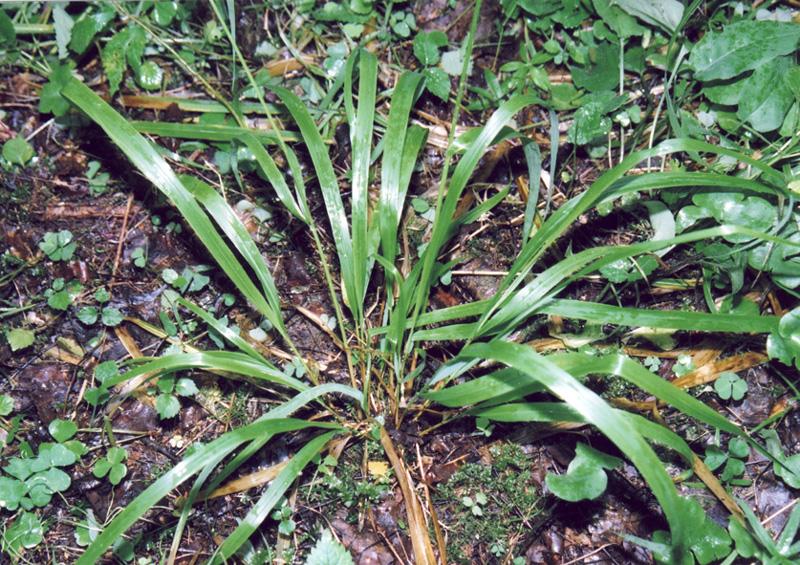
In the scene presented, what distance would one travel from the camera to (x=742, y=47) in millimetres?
1854

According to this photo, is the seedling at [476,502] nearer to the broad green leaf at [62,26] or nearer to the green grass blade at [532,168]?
the green grass blade at [532,168]

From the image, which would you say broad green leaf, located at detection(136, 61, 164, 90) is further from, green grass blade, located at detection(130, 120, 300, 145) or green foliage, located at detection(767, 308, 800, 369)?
green foliage, located at detection(767, 308, 800, 369)

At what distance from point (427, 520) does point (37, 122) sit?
1807 millimetres

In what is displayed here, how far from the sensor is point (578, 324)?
1.80 m

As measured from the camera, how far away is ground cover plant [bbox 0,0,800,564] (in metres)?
1.58

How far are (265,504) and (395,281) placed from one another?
2.22 feet

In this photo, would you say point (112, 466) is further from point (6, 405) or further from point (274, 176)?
point (274, 176)

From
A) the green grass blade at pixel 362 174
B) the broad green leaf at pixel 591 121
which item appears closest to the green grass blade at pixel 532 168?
the broad green leaf at pixel 591 121

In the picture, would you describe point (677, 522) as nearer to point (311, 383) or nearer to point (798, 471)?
point (798, 471)

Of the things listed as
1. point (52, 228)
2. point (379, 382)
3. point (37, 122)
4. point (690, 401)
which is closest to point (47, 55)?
point (37, 122)

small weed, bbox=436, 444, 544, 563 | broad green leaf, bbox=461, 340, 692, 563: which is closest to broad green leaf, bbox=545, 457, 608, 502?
small weed, bbox=436, 444, 544, 563

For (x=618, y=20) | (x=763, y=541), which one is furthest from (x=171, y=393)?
(x=618, y=20)

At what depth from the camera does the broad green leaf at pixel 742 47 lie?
1.83 meters

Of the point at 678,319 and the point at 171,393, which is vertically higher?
the point at 678,319
